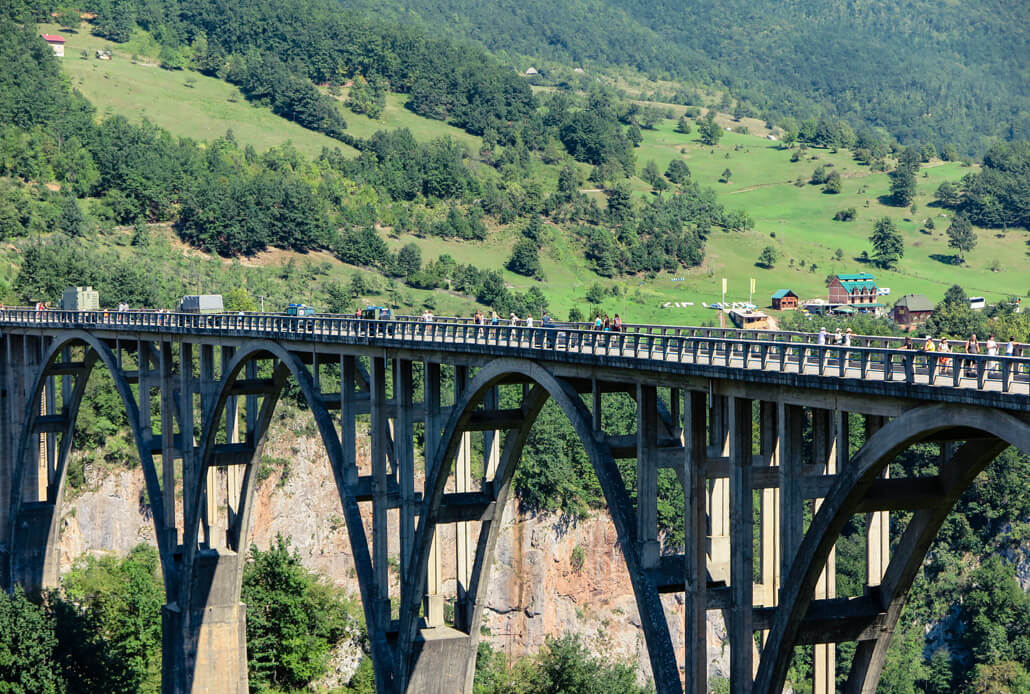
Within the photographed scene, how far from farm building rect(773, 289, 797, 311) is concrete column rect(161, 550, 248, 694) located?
4825 inches

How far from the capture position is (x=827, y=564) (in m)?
34.7

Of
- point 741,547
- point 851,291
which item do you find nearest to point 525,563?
point 741,547

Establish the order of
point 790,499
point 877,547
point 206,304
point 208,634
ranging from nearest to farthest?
point 790,499 < point 877,547 < point 208,634 < point 206,304

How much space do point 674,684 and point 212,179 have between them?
157198 mm

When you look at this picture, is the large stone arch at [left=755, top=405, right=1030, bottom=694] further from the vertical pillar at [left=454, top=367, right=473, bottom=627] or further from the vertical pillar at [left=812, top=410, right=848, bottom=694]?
the vertical pillar at [left=454, top=367, right=473, bottom=627]

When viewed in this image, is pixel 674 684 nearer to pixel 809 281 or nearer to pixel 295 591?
pixel 295 591

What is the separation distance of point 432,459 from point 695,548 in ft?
55.7

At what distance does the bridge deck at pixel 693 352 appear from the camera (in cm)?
2769

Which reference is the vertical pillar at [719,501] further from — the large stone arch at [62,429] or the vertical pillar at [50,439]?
the vertical pillar at [50,439]

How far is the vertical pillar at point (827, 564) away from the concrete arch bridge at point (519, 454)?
0.08 metres

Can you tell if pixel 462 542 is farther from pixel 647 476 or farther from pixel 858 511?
pixel 858 511

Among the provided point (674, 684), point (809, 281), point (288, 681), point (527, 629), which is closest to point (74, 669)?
point (288, 681)

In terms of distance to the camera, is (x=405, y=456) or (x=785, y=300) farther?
(x=785, y=300)

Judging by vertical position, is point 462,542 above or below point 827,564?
below
